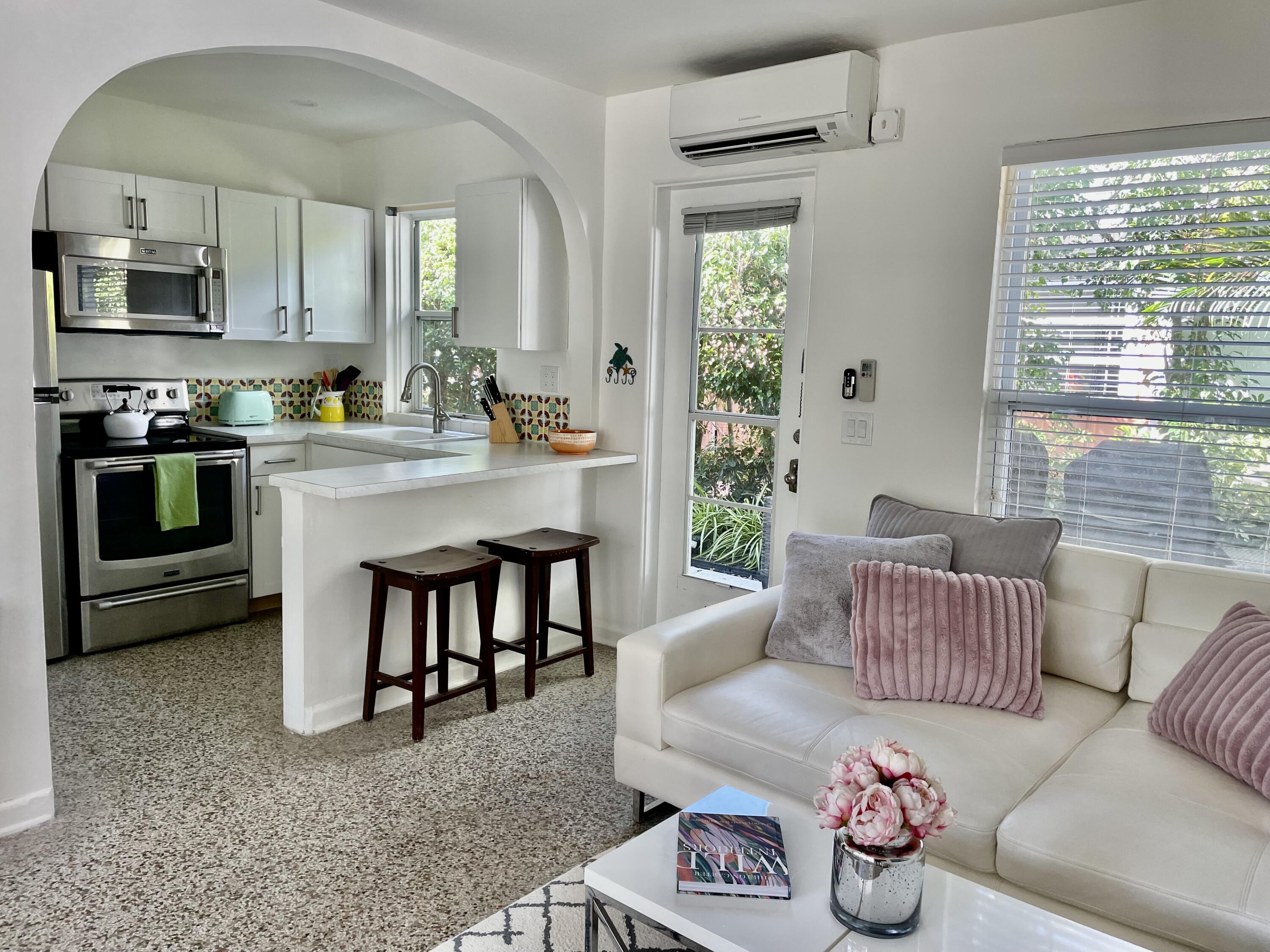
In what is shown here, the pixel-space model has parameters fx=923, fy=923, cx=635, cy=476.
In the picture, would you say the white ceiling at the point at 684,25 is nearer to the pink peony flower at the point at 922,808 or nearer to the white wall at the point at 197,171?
the white wall at the point at 197,171

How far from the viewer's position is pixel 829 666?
2768 mm

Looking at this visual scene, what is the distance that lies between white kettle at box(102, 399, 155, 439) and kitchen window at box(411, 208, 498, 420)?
1452 millimetres

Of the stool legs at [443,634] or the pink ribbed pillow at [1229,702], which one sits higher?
the pink ribbed pillow at [1229,702]

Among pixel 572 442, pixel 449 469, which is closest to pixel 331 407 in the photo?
pixel 572 442

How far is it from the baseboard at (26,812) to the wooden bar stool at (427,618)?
3.22 ft

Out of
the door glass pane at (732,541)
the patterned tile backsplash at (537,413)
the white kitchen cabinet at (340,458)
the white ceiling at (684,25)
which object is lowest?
the door glass pane at (732,541)

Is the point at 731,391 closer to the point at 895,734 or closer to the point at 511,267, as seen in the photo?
the point at 511,267

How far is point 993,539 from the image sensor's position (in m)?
2.76

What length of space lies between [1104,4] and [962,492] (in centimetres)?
155

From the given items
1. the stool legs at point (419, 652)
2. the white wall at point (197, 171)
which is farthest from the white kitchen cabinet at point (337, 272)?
the stool legs at point (419, 652)

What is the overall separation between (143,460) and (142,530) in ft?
1.00

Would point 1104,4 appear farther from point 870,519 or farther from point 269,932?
point 269,932

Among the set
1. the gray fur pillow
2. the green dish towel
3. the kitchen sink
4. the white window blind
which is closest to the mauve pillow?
the gray fur pillow

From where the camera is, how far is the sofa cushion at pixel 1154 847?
1.66 m
